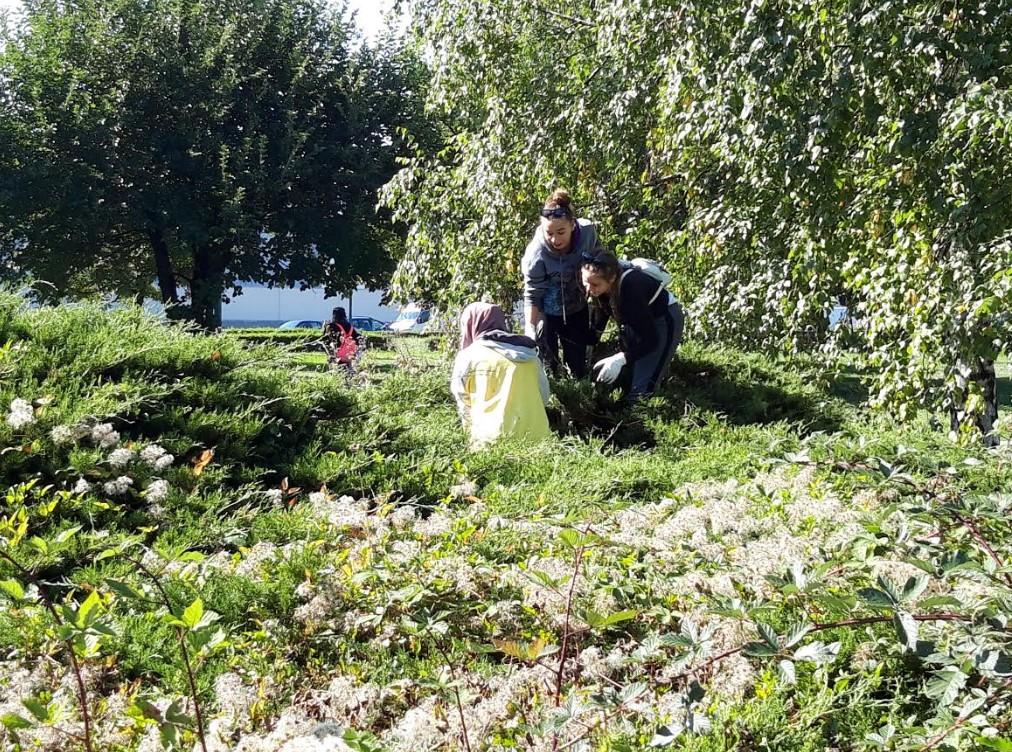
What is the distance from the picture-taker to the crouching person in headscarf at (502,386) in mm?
5516

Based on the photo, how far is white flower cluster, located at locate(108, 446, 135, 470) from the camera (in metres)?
4.00

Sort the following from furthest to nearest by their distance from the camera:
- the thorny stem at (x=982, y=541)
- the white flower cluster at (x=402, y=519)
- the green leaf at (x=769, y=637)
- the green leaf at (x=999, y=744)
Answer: the white flower cluster at (x=402, y=519) → the thorny stem at (x=982, y=541) → the green leaf at (x=769, y=637) → the green leaf at (x=999, y=744)

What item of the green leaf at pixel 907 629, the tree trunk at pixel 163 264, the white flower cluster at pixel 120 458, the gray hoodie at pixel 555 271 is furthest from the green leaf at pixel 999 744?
the tree trunk at pixel 163 264

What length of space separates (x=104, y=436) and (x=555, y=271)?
3.63m

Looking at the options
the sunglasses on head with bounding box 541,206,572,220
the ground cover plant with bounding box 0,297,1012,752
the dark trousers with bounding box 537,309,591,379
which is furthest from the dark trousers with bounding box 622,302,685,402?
the ground cover plant with bounding box 0,297,1012,752

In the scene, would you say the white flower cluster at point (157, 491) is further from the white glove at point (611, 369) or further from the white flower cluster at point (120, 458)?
the white glove at point (611, 369)

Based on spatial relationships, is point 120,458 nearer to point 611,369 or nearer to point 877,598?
point 877,598

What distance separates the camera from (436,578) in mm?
2848

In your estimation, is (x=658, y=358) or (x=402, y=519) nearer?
(x=402, y=519)

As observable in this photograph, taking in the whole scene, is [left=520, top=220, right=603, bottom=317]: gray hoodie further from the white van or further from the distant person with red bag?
the white van

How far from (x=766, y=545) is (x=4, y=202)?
18.6m

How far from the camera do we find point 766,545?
2.91m

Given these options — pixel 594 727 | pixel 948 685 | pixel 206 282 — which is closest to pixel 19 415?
pixel 594 727

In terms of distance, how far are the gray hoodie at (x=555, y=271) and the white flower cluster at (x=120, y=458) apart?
11.6 feet
